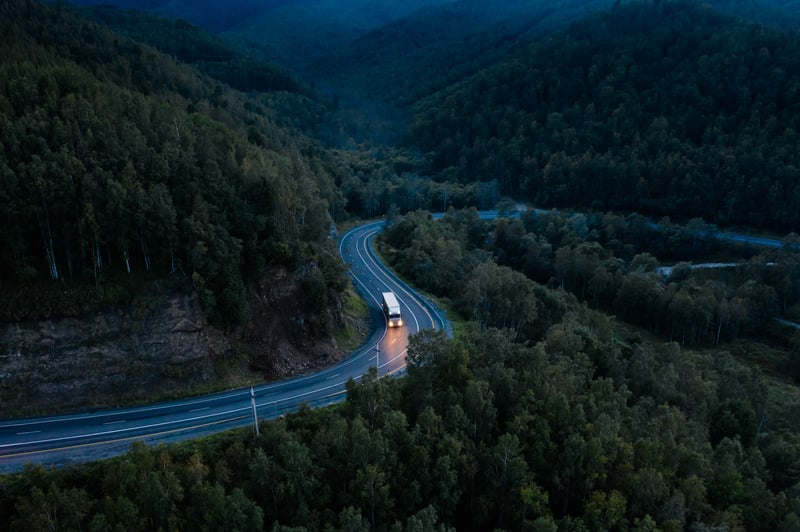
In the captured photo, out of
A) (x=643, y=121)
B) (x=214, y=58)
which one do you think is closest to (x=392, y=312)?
(x=643, y=121)

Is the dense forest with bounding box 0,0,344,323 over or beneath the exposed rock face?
over

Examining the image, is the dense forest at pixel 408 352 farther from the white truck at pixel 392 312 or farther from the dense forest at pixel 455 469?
the white truck at pixel 392 312

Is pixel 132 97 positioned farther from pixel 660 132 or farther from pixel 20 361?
pixel 660 132

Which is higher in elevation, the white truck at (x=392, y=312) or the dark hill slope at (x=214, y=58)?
the dark hill slope at (x=214, y=58)

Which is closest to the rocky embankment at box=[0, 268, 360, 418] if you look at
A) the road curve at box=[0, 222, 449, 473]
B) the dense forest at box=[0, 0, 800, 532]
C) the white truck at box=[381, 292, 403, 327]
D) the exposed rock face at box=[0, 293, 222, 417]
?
the exposed rock face at box=[0, 293, 222, 417]

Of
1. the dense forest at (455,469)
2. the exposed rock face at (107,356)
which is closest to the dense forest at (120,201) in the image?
the exposed rock face at (107,356)

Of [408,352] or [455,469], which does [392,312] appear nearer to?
[408,352]

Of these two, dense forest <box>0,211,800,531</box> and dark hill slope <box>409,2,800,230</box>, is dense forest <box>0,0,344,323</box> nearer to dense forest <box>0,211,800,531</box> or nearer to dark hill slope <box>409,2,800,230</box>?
dense forest <box>0,211,800,531</box>
